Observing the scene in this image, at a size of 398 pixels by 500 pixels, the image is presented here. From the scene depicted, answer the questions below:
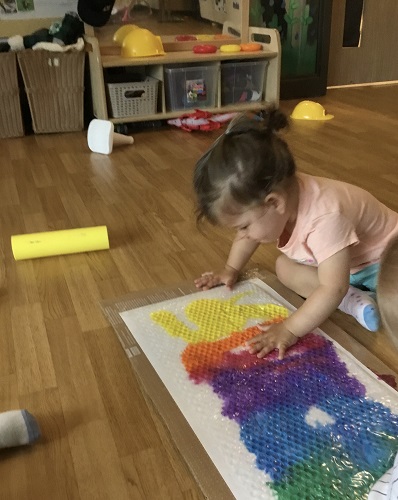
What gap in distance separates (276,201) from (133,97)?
5.29 ft

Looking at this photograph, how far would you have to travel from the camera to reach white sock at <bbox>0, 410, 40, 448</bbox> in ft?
2.40

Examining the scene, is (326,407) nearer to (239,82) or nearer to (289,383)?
(289,383)

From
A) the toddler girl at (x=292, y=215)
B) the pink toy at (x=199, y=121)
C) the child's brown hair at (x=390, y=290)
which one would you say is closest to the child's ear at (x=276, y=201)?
the toddler girl at (x=292, y=215)

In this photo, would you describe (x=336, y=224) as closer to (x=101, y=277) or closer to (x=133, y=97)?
(x=101, y=277)

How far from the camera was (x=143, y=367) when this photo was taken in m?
0.89

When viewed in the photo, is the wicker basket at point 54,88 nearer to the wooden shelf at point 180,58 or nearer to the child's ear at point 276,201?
the wooden shelf at point 180,58

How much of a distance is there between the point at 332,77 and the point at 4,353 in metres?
2.82

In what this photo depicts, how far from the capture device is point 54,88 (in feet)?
7.39

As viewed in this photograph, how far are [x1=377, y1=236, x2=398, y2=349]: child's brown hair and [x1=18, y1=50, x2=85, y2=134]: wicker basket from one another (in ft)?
6.62

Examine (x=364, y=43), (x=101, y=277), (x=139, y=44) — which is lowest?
(x=101, y=277)

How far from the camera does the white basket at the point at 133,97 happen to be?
7.44ft

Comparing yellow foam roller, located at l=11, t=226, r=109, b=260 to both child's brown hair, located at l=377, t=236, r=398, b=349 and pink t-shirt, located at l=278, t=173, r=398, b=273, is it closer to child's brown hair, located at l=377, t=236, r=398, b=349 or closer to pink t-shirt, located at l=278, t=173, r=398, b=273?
pink t-shirt, located at l=278, t=173, r=398, b=273

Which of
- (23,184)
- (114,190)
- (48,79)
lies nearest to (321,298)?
(114,190)

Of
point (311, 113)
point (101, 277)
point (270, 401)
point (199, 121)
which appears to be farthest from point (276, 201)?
point (311, 113)
